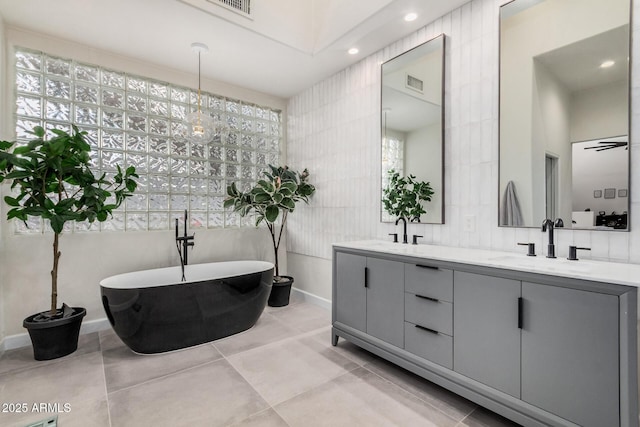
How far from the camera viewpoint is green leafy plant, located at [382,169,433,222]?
100 inches

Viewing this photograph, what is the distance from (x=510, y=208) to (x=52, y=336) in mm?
3447

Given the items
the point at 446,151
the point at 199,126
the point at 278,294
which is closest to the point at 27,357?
the point at 278,294

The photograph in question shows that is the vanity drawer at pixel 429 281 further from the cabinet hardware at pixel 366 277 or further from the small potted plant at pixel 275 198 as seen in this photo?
the small potted plant at pixel 275 198

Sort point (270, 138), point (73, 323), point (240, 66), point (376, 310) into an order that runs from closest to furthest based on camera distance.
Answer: point (376, 310)
point (73, 323)
point (240, 66)
point (270, 138)

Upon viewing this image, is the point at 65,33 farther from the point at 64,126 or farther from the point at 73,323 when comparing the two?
the point at 73,323

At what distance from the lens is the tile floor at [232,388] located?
1.66m

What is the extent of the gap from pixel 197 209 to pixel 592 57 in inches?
140

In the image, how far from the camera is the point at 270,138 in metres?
4.12

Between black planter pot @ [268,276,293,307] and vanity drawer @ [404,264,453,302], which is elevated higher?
vanity drawer @ [404,264,453,302]

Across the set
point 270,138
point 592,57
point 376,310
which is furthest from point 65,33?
point 592,57

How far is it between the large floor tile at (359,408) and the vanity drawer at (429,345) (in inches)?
10.1

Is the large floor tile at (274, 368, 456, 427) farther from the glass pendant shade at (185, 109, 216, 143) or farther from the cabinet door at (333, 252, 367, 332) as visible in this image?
the glass pendant shade at (185, 109, 216, 143)

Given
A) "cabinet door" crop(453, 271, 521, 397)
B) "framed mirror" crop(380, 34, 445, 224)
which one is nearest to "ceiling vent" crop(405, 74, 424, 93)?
"framed mirror" crop(380, 34, 445, 224)

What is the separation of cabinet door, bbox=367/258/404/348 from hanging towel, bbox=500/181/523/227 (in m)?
0.76
